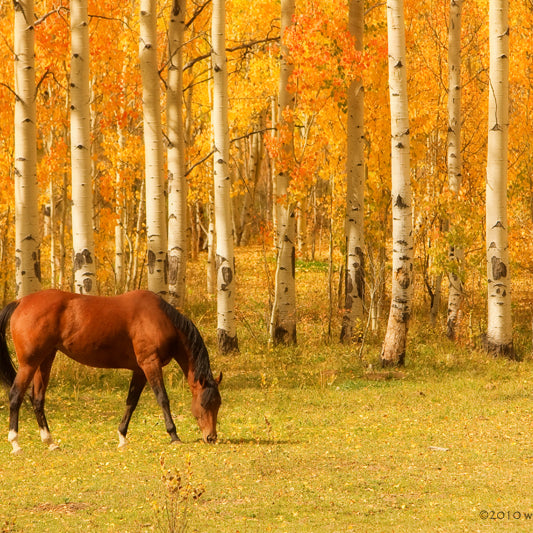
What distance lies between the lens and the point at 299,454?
9.09 m

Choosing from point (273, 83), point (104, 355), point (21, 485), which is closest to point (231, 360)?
point (104, 355)

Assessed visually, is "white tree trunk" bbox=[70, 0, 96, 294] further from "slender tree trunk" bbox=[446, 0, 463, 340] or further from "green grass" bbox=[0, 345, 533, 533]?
"slender tree trunk" bbox=[446, 0, 463, 340]

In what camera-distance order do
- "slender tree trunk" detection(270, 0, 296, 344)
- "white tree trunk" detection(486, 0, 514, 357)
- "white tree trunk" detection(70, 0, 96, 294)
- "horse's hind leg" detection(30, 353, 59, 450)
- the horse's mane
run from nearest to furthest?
the horse's mane, "horse's hind leg" detection(30, 353, 59, 450), "white tree trunk" detection(70, 0, 96, 294), "white tree trunk" detection(486, 0, 514, 357), "slender tree trunk" detection(270, 0, 296, 344)

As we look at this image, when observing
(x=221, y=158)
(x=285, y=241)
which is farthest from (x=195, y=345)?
(x=285, y=241)

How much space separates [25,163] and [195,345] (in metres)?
5.40

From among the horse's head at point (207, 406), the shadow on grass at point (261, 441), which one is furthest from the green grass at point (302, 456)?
the horse's head at point (207, 406)

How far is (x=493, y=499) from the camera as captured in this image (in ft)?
23.9

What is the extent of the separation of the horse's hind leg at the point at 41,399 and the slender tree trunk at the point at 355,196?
27.7ft

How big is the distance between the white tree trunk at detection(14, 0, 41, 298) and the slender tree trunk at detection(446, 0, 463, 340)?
897 cm

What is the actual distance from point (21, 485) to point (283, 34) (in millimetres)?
11614

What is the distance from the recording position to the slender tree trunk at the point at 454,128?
18.0m

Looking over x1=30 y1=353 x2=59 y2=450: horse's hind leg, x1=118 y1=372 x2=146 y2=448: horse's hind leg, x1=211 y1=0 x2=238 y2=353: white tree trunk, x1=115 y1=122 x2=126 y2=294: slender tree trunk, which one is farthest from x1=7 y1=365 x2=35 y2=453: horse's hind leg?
x1=115 y1=122 x2=126 y2=294: slender tree trunk

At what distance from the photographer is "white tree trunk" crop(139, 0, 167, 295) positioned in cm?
1449

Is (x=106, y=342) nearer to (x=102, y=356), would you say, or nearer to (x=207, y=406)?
(x=102, y=356)
